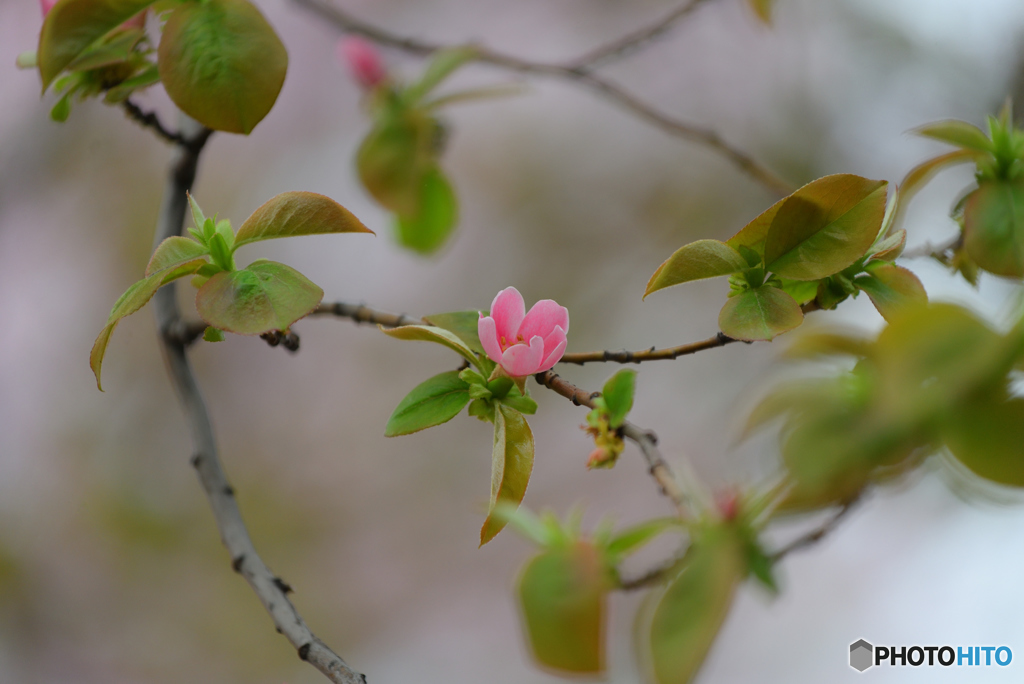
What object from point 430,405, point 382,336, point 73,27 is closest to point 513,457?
point 430,405

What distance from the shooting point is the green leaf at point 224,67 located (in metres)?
0.25

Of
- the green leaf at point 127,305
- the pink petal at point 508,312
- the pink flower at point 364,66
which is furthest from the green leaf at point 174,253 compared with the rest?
the pink flower at point 364,66

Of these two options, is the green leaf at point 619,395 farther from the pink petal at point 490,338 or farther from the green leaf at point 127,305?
the green leaf at point 127,305

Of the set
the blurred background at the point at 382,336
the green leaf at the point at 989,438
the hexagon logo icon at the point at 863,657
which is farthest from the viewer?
the blurred background at the point at 382,336

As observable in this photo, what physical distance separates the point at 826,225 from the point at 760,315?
4 centimetres

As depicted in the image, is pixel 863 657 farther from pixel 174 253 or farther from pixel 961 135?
pixel 174 253

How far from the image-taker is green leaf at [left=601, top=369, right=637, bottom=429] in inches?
9.3

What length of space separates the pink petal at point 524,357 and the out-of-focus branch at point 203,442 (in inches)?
5.0

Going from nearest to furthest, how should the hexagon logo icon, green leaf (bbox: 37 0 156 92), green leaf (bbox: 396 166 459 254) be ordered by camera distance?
1. green leaf (bbox: 37 0 156 92)
2. the hexagon logo icon
3. green leaf (bbox: 396 166 459 254)

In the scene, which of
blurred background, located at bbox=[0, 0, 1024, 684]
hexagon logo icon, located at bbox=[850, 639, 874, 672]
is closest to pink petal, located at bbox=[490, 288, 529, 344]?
hexagon logo icon, located at bbox=[850, 639, 874, 672]

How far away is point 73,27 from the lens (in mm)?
259

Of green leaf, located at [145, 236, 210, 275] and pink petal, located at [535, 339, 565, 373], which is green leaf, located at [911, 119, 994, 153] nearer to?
pink petal, located at [535, 339, 565, 373]

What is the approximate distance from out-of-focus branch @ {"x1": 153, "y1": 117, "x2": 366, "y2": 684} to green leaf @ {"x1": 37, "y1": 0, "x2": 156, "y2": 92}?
0.26ft

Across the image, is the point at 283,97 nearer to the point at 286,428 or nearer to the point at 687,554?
the point at 286,428
